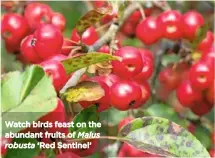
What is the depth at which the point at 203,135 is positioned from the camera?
166cm

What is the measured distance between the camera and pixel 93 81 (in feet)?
3.32

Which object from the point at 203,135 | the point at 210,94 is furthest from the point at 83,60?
the point at 203,135

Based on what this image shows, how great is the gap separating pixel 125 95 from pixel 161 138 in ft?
0.43

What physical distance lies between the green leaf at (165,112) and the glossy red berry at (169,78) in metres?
0.06

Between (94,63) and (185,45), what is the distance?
26.0 inches

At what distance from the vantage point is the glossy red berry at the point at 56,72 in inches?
37.9

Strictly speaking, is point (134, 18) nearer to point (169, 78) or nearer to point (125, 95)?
point (169, 78)

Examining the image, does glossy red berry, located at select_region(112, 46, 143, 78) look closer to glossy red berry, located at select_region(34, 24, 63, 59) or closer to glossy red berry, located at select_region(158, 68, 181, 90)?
glossy red berry, located at select_region(34, 24, 63, 59)

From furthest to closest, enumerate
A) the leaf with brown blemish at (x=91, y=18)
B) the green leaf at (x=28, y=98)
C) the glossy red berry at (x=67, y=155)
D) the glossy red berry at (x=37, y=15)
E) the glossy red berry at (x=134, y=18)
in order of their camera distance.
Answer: the glossy red berry at (x=134, y=18), the glossy red berry at (x=37, y=15), the leaf with brown blemish at (x=91, y=18), the glossy red berry at (x=67, y=155), the green leaf at (x=28, y=98)

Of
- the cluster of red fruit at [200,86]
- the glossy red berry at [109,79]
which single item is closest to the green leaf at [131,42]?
the cluster of red fruit at [200,86]

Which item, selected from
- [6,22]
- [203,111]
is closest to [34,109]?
[6,22]

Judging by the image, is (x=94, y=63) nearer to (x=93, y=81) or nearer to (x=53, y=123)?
(x=93, y=81)

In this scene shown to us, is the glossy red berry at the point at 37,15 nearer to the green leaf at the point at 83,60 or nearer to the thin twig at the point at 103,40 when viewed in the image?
the thin twig at the point at 103,40

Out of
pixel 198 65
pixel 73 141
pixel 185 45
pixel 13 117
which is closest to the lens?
pixel 13 117
